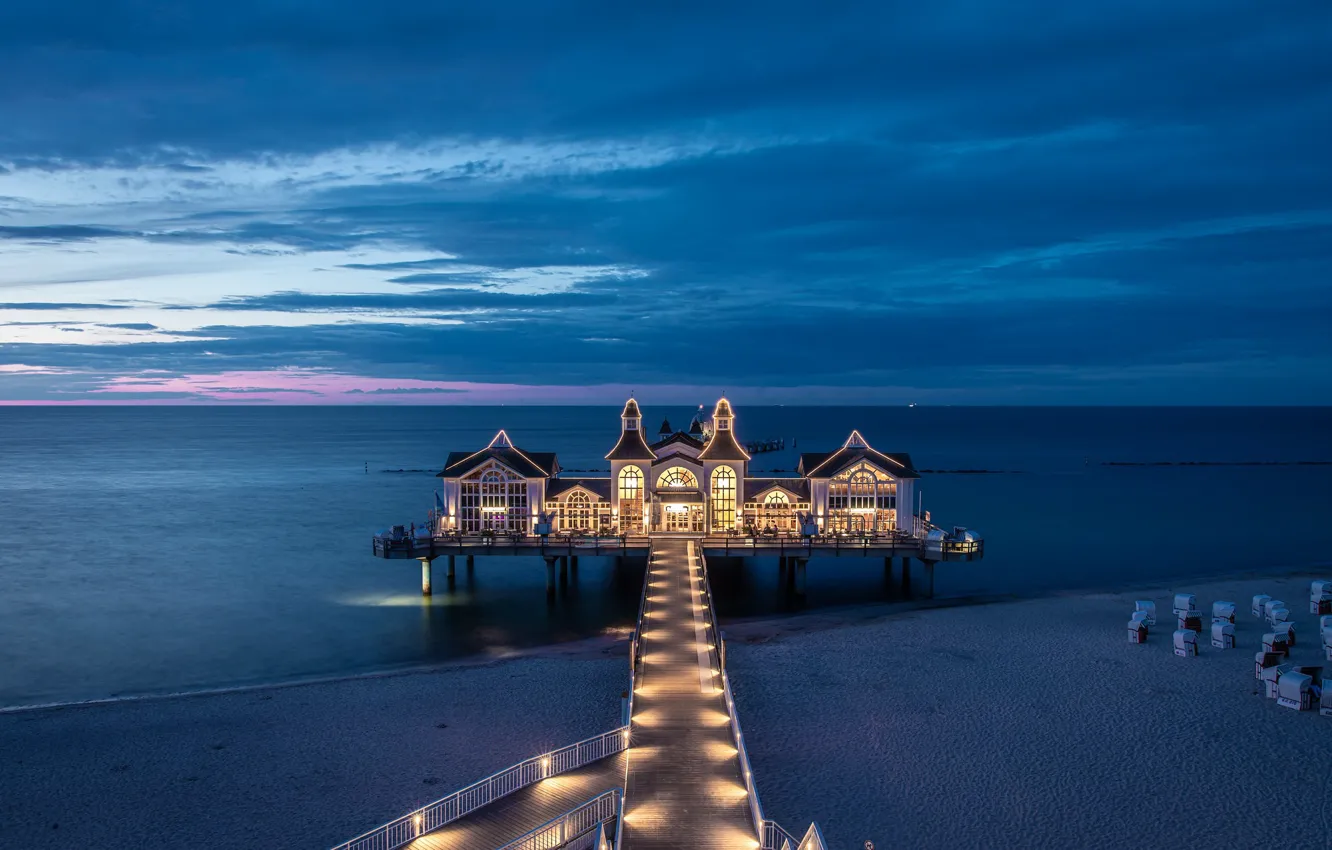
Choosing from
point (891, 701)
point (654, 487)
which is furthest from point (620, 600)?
point (891, 701)

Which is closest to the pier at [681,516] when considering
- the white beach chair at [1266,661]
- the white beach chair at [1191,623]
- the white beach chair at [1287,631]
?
the white beach chair at [1191,623]

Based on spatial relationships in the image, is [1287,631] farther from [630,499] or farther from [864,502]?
[630,499]

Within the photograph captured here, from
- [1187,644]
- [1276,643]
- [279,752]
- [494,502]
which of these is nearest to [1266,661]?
[1276,643]

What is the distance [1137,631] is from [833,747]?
15.4m

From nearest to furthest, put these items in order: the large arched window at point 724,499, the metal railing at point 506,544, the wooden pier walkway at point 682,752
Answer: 1. the wooden pier walkway at point 682,752
2. the metal railing at point 506,544
3. the large arched window at point 724,499

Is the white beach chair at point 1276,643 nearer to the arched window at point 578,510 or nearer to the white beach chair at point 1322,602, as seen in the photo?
the white beach chair at point 1322,602

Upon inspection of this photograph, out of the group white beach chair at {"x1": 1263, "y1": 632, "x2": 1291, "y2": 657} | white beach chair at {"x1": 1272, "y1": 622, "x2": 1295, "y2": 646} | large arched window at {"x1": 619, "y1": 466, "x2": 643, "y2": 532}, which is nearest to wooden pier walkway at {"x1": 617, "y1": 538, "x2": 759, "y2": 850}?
large arched window at {"x1": 619, "y1": 466, "x2": 643, "y2": 532}

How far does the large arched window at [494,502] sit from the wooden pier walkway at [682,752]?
16.1m

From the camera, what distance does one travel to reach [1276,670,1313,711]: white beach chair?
24.5m

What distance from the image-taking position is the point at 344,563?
51.6 m

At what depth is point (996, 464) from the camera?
118 m

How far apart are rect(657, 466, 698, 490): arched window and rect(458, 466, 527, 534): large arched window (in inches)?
271

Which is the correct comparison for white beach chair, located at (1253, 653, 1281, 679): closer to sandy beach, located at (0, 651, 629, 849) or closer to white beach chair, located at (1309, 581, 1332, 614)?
white beach chair, located at (1309, 581, 1332, 614)

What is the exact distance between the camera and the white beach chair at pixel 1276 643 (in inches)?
1099
